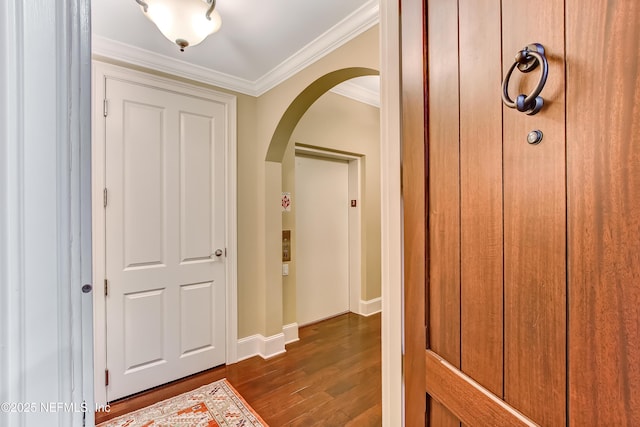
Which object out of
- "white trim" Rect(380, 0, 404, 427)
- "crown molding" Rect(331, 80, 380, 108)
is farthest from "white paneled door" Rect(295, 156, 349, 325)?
"white trim" Rect(380, 0, 404, 427)

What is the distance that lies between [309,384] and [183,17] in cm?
241

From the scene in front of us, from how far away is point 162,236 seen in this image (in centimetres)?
215

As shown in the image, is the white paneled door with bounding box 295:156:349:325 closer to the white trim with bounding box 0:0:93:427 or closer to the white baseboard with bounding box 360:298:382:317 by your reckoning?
the white baseboard with bounding box 360:298:382:317

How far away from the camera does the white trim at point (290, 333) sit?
278cm

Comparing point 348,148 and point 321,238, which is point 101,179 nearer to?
point 321,238

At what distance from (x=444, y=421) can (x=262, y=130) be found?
95.9 inches

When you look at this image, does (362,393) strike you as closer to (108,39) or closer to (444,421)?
(444,421)

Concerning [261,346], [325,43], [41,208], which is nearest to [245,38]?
[325,43]

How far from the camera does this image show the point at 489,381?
47 centimetres

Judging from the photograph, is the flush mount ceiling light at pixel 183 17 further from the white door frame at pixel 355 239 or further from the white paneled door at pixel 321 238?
the white door frame at pixel 355 239

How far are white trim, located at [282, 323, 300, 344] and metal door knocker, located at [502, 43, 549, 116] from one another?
2737 mm

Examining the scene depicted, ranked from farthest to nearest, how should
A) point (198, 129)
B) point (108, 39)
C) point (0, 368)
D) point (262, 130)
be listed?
point (262, 130)
point (198, 129)
point (108, 39)
point (0, 368)

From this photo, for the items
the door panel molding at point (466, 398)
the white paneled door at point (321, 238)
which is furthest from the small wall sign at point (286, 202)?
the door panel molding at point (466, 398)

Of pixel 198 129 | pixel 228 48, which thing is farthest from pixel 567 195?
pixel 198 129
